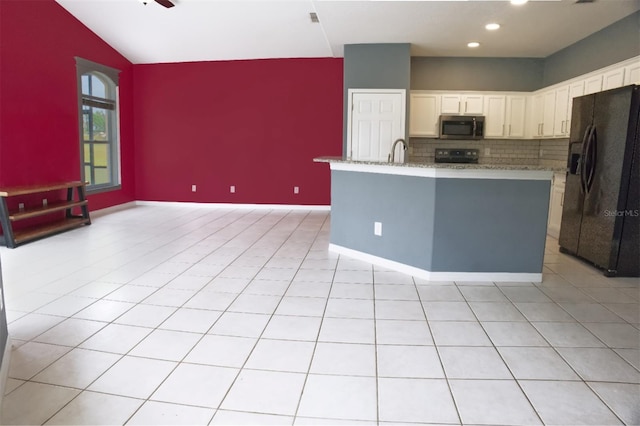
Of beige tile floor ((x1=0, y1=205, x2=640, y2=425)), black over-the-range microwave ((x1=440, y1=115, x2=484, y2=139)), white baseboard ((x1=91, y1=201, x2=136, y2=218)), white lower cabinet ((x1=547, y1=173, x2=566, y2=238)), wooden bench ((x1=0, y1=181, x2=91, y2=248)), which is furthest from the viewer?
white baseboard ((x1=91, y1=201, x2=136, y2=218))

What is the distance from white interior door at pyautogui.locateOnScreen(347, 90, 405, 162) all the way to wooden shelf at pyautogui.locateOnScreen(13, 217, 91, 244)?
156 inches

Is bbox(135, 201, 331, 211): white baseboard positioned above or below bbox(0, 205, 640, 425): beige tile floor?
above

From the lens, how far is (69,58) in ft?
20.3

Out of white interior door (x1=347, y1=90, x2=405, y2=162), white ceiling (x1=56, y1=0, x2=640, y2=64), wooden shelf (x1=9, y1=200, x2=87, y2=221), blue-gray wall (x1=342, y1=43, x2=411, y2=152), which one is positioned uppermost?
white ceiling (x1=56, y1=0, x2=640, y2=64)

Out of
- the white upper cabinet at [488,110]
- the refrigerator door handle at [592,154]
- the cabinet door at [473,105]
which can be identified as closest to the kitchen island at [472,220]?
the refrigerator door handle at [592,154]

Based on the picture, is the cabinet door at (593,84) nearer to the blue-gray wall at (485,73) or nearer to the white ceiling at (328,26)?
the white ceiling at (328,26)

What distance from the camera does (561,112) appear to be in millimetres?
5699

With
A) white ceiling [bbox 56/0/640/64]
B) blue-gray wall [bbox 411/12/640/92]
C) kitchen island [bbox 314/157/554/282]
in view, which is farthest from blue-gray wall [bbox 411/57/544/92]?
kitchen island [bbox 314/157/554/282]

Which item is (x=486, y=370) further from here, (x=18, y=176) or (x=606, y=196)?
(x=18, y=176)

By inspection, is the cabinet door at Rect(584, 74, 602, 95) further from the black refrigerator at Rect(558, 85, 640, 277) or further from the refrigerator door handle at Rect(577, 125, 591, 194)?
the refrigerator door handle at Rect(577, 125, 591, 194)

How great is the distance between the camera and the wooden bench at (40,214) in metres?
4.76

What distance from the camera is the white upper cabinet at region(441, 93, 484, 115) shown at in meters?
6.56

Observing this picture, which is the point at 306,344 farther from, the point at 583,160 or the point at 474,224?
the point at 583,160

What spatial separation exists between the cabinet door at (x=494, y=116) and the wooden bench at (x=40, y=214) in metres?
6.01
